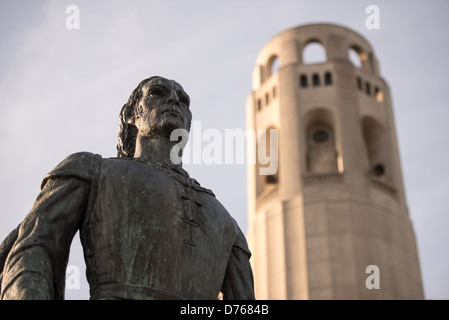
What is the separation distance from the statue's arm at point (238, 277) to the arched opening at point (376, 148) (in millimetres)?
43250

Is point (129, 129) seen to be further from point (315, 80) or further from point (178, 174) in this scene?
point (315, 80)

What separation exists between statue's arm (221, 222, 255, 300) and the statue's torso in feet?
0.60

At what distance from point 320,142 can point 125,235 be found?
4484 cm

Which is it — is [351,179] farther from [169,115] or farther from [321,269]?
[169,115]

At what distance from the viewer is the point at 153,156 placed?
654 centimetres

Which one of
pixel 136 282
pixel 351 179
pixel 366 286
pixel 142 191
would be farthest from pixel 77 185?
pixel 351 179

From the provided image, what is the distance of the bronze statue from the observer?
18.3ft

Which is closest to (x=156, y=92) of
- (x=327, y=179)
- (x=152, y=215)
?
(x=152, y=215)

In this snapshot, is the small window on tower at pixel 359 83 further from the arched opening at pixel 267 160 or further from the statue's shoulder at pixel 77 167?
the statue's shoulder at pixel 77 167

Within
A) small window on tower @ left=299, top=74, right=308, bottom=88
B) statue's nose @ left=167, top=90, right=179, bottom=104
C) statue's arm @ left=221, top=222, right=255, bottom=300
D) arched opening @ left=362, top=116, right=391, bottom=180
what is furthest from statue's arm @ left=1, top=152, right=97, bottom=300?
small window on tower @ left=299, top=74, right=308, bottom=88

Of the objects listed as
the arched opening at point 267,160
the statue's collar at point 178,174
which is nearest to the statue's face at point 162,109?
the statue's collar at point 178,174

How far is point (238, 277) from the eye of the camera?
6418 millimetres

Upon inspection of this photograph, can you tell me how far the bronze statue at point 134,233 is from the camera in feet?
18.3

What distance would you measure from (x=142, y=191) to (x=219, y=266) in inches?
31.4
